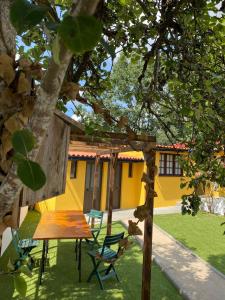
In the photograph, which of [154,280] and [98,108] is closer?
[98,108]

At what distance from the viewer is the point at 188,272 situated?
7023 millimetres

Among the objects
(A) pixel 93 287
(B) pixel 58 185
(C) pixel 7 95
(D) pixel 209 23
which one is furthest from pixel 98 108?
(A) pixel 93 287

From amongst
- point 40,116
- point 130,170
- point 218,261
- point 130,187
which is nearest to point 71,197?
point 130,187

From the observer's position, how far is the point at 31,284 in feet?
20.2

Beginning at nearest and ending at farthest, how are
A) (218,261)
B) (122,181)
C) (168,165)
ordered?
1. (218,261)
2. (122,181)
3. (168,165)

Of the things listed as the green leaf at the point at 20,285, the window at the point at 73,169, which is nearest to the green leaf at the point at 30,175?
the green leaf at the point at 20,285

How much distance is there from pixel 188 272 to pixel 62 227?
130 inches

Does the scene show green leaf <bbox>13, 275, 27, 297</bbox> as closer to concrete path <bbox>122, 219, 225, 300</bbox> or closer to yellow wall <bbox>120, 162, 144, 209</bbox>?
concrete path <bbox>122, 219, 225, 300</bbox>

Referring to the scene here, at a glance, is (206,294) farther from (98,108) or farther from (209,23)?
(98,108)

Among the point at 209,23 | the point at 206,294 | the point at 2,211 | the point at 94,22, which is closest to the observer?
the point at 94,22

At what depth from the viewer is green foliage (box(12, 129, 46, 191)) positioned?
530 mm

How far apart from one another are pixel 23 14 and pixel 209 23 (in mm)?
3839

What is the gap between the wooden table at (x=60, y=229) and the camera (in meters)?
6.49

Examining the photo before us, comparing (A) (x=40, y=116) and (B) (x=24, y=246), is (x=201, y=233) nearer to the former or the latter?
(B) (x=24, y=246)
